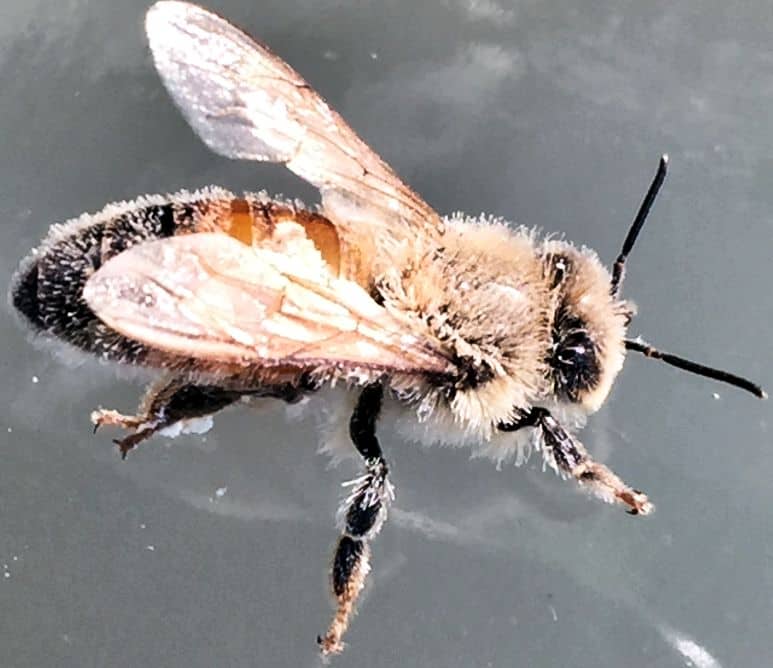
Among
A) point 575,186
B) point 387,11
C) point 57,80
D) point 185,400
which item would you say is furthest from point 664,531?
point 57,80

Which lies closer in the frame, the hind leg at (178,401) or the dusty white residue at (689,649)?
the hind leg at (178,401)

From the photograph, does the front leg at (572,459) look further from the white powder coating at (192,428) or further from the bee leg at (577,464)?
the white powder coating at (192,428)

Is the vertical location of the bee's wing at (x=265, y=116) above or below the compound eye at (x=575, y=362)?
above

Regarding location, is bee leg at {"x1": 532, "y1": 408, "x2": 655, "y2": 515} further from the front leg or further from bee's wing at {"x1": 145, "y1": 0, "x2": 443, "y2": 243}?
bee's wing at {"x1": 145, "y1": 0, "x2": 443, "y2": 243}

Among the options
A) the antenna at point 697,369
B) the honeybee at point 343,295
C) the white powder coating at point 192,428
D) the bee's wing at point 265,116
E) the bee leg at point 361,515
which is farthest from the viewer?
the white powder coating at point 192,428

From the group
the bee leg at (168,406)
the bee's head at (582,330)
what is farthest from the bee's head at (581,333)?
the bee leg at (168,406)

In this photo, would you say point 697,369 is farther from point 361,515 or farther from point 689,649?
point 689,649
